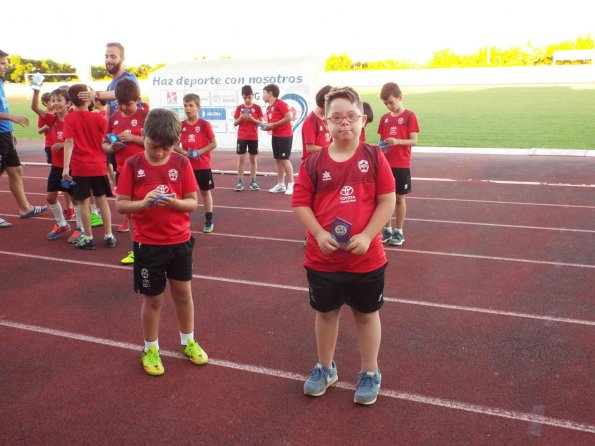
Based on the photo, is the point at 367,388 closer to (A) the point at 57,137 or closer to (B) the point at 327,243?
(B) the point at 327,243

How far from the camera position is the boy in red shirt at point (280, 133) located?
31.3 ft

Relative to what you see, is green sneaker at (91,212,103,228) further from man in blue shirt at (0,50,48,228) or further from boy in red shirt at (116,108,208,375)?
boy in red shirt at (116,108,208,375)

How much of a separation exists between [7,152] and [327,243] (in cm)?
667

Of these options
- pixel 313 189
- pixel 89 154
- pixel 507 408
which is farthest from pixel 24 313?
pixel 507 408

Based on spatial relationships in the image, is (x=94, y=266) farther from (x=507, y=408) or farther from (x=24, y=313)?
(x=507, y=408)

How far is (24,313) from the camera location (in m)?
4.69

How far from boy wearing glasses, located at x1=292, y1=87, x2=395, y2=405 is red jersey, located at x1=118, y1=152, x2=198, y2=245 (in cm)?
89

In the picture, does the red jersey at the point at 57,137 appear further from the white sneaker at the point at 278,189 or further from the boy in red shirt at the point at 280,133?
the white sneaker at the point at 278,189

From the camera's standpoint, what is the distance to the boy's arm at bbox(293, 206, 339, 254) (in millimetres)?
2896

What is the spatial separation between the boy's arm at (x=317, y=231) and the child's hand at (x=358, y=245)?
73 mm

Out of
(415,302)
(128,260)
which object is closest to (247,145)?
(128,260)

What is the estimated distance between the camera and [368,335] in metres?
3.23

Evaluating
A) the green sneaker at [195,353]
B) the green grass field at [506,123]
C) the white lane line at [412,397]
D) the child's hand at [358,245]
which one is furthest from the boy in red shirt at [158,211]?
the green grass field at [506,123]

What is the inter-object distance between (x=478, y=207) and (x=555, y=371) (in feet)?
16.3
